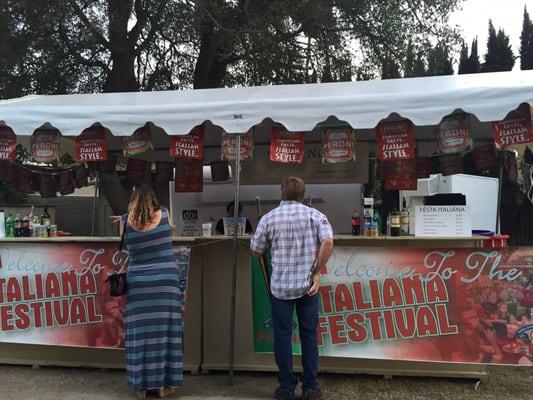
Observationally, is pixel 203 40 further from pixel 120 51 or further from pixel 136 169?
pixel 136 169

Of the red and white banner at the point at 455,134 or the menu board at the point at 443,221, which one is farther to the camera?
the menu board at the point at 443,221

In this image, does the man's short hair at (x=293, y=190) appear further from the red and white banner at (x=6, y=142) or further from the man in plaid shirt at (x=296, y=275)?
the red and white banner at (x=6, y=142)

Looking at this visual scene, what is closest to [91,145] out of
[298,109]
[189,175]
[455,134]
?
[298,109]

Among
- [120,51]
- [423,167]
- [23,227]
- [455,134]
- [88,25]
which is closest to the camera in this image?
[455,134]

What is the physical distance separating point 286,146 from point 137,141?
Result: 1.41 m

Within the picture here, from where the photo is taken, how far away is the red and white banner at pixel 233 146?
4.86m

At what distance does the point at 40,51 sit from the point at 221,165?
580 centimetres

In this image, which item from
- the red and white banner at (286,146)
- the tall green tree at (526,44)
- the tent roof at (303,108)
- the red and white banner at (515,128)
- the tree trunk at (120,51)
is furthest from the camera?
the tall green tree at (526,44)

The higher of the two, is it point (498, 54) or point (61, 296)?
point (498, 54)

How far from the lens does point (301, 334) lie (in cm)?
419

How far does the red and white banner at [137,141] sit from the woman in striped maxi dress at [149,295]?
3.07 feet

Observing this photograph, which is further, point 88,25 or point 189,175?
point 88,25

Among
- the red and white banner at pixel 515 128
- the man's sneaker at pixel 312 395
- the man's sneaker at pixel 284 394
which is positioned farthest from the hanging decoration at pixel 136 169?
the red and white banner at pixel 515 128

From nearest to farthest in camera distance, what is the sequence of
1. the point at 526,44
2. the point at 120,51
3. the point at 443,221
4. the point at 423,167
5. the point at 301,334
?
the point at 301,334
the point at 443,221
the point at 423,167
the point at 120,51
the point at 526,44
